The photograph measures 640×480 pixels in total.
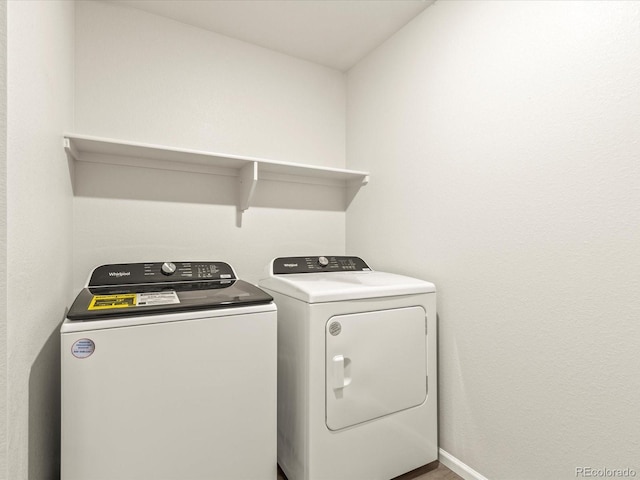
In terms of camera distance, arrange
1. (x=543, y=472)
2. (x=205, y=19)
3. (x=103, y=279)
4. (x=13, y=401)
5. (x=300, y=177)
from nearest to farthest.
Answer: (x=13, y=401)
(x=543, y=472)
(x=103, y=279)
(x=205, y=19)
(x=300, y=177)

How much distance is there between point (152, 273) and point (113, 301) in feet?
1.39

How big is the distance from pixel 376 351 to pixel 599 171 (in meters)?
1.04

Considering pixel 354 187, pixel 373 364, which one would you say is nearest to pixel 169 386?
pixel 373 364

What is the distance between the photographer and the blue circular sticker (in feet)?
3.23

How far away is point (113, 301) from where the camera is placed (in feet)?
3.86

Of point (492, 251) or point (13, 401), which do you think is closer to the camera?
point (13, 401)

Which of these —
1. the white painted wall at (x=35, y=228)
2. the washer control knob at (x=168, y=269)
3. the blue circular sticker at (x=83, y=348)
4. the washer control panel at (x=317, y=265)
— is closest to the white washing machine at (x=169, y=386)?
the blue circular sticker at (x=83, y=348)

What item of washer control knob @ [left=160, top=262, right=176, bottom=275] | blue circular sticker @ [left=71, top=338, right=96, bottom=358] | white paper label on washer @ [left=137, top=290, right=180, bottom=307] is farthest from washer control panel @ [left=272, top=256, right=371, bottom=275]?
blue circular sticker @ [left=71, top=338, right=96, bottom=358]

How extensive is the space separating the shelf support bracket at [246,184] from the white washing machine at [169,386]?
681 mm

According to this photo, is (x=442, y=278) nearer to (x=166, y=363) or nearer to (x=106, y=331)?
(x=166, y=363)

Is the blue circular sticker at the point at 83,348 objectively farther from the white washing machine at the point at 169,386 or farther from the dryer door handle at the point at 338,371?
the dryer door handle at the point at 338,371

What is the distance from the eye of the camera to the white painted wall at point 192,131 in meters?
1.68

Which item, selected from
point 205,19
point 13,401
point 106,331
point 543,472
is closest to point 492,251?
point 543,472

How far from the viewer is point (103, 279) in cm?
153
